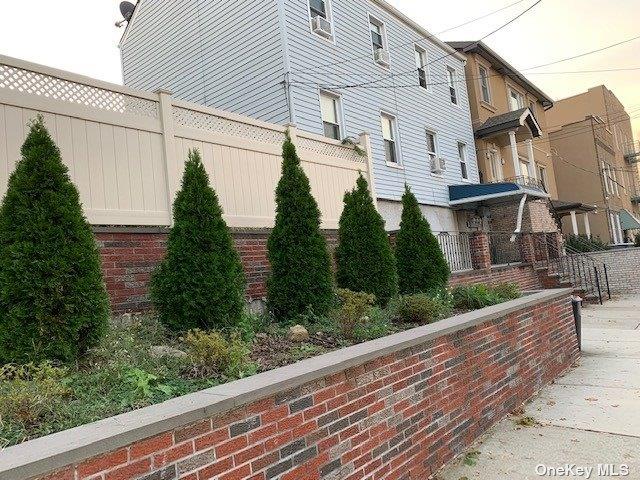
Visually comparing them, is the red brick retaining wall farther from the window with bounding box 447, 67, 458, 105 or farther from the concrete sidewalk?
the window with bounding box 447, 67, 458, 105

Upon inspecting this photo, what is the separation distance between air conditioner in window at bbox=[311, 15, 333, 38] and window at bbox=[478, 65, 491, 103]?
8755 millimetres

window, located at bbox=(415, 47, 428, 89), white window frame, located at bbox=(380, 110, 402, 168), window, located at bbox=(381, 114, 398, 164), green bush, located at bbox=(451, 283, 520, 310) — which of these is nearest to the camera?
green bush, located at bbox=(451, 283, 520, 310)

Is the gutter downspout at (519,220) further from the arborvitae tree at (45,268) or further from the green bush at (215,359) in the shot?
the arborvitae tree at (45,268)

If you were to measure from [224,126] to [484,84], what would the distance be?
1561cm

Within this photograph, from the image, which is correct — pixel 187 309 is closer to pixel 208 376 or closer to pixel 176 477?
pixel 208 376

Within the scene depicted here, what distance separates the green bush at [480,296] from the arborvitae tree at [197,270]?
10.9ft

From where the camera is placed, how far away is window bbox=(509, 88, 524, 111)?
21.4 meters

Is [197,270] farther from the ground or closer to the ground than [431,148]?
closer to the ground

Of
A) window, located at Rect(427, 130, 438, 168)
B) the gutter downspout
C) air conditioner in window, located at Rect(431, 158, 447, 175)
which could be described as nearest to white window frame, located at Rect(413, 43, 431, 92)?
window, located at Rect(427, 130, 438, 168)

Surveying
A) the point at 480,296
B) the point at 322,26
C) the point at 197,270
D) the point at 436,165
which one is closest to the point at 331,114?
the point at 322,26

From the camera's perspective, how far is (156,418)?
7.20 feet

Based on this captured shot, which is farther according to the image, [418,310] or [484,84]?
[484,84]

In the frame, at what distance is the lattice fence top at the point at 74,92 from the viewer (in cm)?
476

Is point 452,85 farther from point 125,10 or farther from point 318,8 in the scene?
point 125,10
